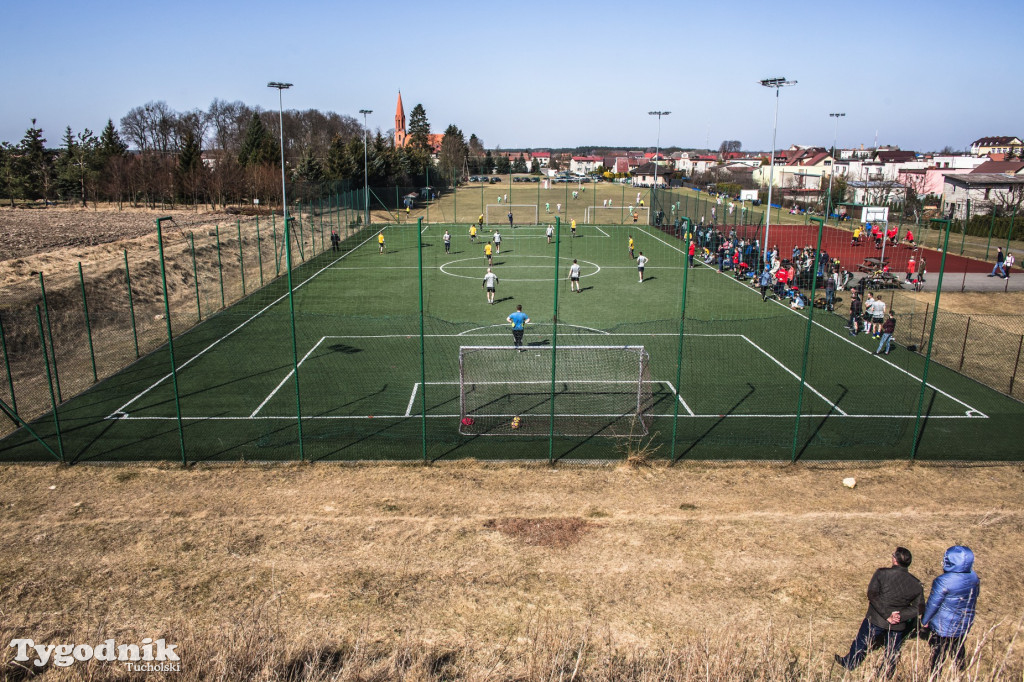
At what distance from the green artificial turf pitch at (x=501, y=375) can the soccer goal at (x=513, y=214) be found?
100 ft

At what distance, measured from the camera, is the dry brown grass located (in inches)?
292

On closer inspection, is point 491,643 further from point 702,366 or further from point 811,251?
point 811,251

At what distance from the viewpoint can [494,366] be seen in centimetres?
1788

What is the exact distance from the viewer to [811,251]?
33469 millimetres

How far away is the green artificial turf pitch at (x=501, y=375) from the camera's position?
1403 cm

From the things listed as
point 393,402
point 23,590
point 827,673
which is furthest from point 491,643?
point 393,402

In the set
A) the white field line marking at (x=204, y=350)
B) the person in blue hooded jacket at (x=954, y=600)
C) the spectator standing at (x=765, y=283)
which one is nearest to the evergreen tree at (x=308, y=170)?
the white field line marking at (x=204, y=350)

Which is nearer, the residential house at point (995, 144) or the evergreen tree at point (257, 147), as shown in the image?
the evergreen tree at point (257, 147)

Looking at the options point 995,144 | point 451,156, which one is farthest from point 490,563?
point 995,144

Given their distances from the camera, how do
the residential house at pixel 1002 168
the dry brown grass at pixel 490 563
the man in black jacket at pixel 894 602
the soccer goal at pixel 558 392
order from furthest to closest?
the residential house at pixel 1002 168 < the soccer goal at pixel 558 392 < the dry brown grass at pixel 490 563 < the man in black jacket at pixel 894 602

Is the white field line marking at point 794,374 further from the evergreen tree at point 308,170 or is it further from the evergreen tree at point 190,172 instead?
the evergreen tree at point 190,172

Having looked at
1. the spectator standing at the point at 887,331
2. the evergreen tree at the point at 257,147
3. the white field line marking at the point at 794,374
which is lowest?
the white field line marking at the point at 794,374

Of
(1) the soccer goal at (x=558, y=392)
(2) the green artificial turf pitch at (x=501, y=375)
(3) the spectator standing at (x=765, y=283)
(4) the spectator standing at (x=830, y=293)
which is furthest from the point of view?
(3) the spectator standing at (x=765, y=283)

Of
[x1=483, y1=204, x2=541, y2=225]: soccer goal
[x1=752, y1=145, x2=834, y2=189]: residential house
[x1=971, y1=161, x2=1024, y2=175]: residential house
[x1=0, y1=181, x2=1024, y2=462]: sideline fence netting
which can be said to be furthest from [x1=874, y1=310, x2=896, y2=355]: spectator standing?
[x1=752, y1=145, x2=834, y2=189]: residential house
